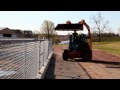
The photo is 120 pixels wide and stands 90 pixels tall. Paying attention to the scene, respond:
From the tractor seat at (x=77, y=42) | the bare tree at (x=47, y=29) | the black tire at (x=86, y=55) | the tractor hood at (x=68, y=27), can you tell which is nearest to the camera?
the tractor hood at (x=68, y=27)

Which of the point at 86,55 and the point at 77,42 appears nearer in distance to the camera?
the point at 86,55

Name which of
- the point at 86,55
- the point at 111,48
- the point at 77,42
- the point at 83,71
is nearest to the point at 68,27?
the point at 77,42

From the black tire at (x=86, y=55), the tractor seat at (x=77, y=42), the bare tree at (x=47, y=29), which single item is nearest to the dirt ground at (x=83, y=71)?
the black tire at (x=86, y=55)

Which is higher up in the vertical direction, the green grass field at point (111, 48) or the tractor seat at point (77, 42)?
the tractor seat at point (77, 42)

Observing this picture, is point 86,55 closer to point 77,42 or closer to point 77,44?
point 77,44

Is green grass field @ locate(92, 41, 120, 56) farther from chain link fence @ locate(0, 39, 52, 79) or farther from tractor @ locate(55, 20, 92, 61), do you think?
chain link fence @ locate(0, 39, 52, 79)

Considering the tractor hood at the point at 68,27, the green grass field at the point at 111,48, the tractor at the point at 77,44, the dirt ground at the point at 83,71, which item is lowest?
the green grass field at the point at 111,48

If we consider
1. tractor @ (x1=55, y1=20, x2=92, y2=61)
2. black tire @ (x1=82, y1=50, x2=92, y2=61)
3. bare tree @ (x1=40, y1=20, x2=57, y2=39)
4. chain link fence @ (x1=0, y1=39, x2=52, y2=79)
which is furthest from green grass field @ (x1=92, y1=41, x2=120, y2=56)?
bare tree @ (x1=40, y1=20, x2=57, y2=39)

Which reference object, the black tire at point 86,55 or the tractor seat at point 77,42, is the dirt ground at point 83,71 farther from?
the tractor seat at point 77,42
